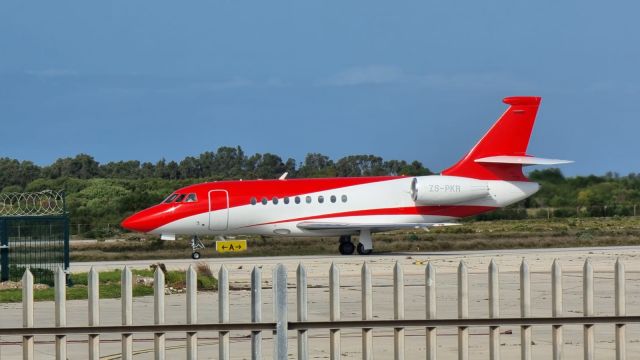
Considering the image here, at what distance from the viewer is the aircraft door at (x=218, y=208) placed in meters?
38.1

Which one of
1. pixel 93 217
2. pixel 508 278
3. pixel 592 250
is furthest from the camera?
pixel 93 217

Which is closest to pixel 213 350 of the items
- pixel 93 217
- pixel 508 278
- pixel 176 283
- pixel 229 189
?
pixel 176 283

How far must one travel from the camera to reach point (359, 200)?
38844 millimetres

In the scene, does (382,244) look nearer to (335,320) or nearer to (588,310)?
(588,310)

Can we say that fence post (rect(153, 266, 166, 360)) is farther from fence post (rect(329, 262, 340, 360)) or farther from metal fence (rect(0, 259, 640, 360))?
fence post (rect(329, 262, 340, 360))

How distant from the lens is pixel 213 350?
13117 mm

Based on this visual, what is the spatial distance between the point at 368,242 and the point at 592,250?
7.59m

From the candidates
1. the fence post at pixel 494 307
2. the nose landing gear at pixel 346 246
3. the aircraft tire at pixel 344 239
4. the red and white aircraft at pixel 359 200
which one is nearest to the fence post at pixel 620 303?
the fence post at pixel 494 307

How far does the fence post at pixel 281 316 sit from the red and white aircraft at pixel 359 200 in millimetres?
28960

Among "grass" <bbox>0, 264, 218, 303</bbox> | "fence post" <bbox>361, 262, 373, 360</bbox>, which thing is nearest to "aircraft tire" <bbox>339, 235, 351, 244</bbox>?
"grass" <bbox>0, 264, 218, 303</bbox>

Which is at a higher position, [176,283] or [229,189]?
[229,189]

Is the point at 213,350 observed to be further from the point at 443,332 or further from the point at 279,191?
the point at 279,191

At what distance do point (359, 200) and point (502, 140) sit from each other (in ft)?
18.0

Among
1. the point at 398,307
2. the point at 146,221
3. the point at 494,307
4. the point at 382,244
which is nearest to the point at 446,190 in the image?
the point at 382,244
